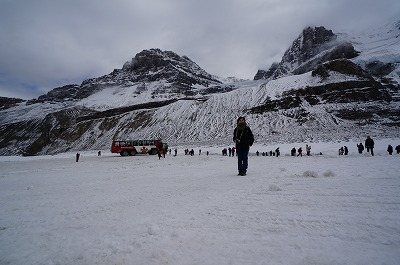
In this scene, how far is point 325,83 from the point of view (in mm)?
98312

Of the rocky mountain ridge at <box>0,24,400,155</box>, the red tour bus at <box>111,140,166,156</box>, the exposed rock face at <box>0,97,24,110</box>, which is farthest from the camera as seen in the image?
the exposed rock face at <box>0,97,24,110</box>

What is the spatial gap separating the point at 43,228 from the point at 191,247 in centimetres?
200

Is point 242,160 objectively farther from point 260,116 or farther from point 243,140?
point 260,116

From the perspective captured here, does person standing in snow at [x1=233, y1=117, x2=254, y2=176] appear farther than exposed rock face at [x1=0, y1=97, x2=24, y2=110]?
No

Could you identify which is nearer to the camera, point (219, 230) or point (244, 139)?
point (219, 230)

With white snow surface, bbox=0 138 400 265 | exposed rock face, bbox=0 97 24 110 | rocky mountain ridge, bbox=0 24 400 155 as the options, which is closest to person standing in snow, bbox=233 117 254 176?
white snow surface, bbox=0 138 400 265

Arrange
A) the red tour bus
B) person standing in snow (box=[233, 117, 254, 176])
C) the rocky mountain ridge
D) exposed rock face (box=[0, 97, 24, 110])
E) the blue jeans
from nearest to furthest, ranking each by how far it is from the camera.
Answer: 1. the blue jeans
2. person standing in snow (box=[233, 117, 254, 176])
3. the red tour bus
4. the rocky mountain ridge
5. exposed rock face (box=[0, 97, 24, 110])

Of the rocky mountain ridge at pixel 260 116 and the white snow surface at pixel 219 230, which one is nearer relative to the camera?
the white snow surface at pixel 219 230

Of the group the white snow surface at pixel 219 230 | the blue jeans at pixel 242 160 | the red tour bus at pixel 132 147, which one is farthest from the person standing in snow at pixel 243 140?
the red tour bus at pixel 132 147

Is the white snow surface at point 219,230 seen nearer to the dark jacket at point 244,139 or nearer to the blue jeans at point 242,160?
the blue jeans at point 242,160

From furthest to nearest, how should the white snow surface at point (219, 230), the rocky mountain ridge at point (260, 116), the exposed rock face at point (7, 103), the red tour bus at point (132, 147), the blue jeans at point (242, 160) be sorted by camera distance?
the exposed rock face at point (7, 103) → the rocky mountain ridge at point (260, 116) → the red tour bus at point (132, 147) → the blue jeans at point (242, 160) → the white snow surface at point (219, 230)

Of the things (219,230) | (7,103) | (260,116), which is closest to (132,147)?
(219,230)

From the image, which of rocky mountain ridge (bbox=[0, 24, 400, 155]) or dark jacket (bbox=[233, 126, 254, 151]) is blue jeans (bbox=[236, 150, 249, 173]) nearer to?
dark jacket (bbox=[233, 126, 254, 151])

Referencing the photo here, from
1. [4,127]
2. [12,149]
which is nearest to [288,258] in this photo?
[12,149]
